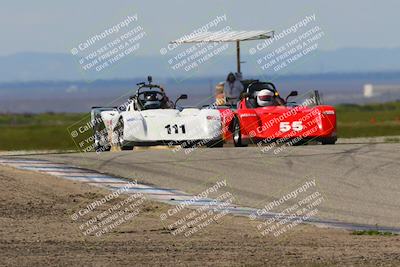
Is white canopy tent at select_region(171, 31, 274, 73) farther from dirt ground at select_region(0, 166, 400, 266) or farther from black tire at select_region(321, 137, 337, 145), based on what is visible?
dirt ground at select_region(0, 166, 400, 266)

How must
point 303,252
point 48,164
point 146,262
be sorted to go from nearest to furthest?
point 146,262 → point 303,252 → point 48,164

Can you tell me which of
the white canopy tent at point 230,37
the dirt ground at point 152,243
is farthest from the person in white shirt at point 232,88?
the dirt ground at point 152,243

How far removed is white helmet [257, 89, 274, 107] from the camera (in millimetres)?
27922

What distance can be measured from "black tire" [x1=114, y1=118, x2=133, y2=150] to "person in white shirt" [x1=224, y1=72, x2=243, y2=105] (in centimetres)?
400

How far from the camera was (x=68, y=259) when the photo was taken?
12.7 meters

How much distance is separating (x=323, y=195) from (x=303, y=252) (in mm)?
6580

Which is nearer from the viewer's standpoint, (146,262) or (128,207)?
(146,262)

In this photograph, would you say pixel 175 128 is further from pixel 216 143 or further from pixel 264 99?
pixel 264 99

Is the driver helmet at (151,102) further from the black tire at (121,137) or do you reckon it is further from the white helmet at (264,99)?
the white helmet at (264,99)

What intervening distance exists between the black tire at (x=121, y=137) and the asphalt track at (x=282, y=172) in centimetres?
132

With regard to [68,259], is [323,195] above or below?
below

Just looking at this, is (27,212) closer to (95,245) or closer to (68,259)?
(95,245)

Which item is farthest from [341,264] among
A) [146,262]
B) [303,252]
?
[146,262]

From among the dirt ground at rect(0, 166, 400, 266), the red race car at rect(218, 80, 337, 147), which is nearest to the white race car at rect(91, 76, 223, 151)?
the red race car at rect(218, 80, 337, 147)
